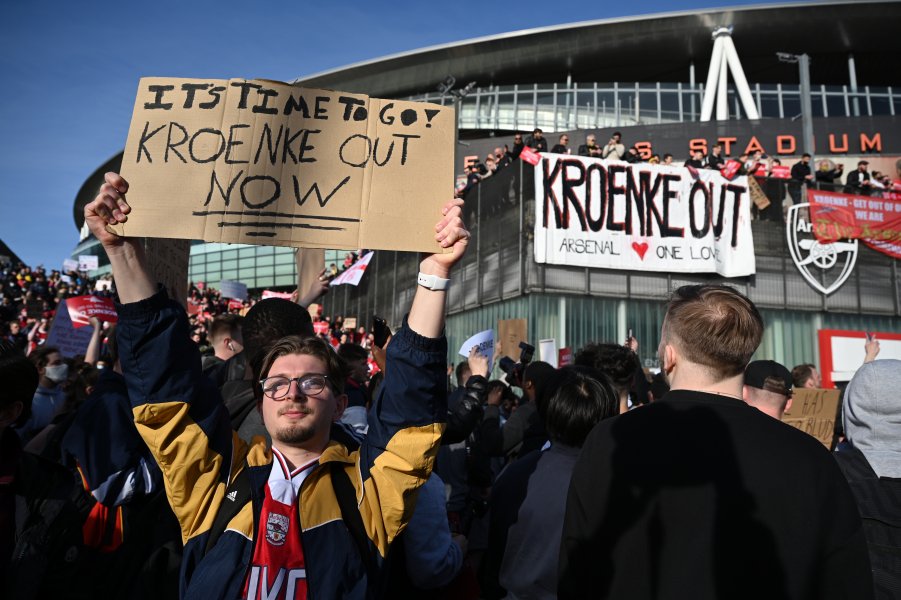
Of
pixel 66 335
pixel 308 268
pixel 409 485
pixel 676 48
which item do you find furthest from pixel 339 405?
pixel 676 48

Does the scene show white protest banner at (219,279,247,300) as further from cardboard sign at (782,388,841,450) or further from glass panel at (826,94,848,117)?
glass panel at (826,94,848,117)

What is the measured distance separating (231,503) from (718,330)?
1.52 meters

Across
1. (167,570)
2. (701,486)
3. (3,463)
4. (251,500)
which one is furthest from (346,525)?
(3,463)

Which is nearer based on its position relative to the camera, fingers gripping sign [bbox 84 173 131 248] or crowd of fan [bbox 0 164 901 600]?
crowd of fan [bbox 0 164 901 600]

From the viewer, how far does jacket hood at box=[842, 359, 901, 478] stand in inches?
99.1

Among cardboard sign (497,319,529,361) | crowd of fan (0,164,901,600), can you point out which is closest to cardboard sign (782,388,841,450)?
crowd of fan (0,164,901,600)

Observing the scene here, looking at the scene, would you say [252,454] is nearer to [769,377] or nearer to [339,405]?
[339,405]

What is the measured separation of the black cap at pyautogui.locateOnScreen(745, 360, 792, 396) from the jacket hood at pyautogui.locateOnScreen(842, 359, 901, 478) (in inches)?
32.6

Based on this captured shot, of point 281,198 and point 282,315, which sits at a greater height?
point 281,198

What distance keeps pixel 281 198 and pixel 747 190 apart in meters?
17.0

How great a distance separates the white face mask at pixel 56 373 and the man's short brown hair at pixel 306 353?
417 centimetres

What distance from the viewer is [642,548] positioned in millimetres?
1891

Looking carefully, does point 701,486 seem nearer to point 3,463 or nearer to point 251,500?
point 251,500

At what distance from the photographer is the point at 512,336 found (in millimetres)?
11414
